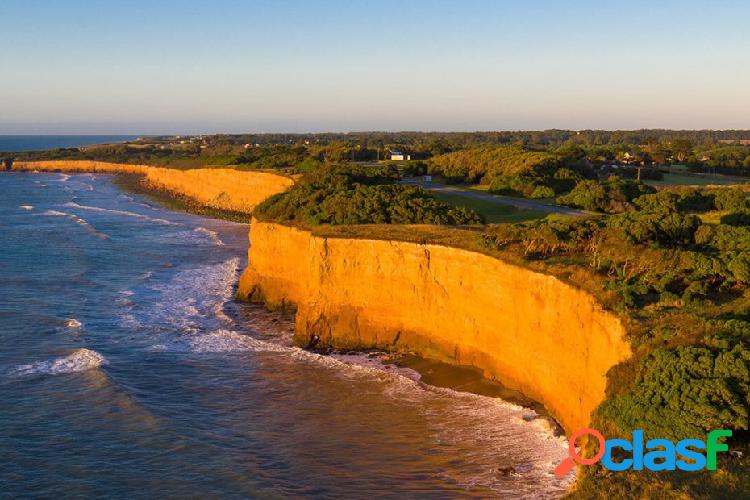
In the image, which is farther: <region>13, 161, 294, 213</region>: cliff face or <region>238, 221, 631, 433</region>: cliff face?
<region>13, 161, 294, 213</region>: cliff face

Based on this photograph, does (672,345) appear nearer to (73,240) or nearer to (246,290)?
(246,290)

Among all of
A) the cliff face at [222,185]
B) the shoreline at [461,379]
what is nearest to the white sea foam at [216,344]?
the shoreline at [461,379]

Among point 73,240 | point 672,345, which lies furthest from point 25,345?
point 73,240

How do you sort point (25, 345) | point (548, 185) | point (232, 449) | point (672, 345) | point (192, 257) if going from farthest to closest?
1. point (548, 185)
2. point (192, 257)
3. point (25, 345)
4. point (232, 449)
5. point (672, 345)

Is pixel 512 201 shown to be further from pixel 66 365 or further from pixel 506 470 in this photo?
pixel 506 470

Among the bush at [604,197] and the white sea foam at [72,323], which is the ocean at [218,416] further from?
the bush at [604,197]

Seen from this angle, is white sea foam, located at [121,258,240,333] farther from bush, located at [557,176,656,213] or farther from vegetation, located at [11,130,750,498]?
bush, located at [557,176,656,213]

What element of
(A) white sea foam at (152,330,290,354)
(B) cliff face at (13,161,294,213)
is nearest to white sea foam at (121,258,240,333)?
(A) white sea foam at (152,330,290,354)
